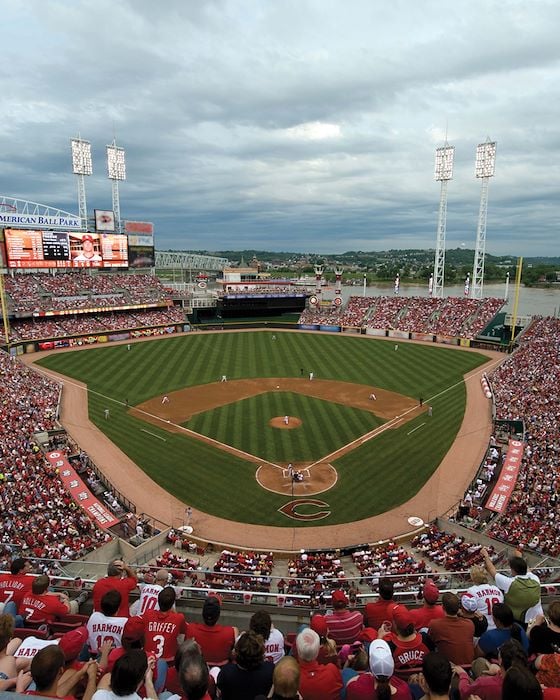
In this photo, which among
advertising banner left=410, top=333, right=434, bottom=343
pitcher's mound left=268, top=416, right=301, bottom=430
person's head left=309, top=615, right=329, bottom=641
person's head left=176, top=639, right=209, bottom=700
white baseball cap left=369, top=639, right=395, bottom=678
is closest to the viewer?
person's head left=176, top=639, right=209, bottom=700

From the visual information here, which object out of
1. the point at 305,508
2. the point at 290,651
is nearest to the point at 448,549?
the point at 305,508

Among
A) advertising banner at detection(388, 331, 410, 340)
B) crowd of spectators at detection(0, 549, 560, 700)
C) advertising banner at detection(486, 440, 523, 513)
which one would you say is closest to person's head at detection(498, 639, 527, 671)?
crowd of spectators at detection(0, 549, 560, 700)

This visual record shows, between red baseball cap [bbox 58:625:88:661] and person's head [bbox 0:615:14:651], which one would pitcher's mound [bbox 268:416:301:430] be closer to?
red baseball cap [bbox 58:625:88:661]

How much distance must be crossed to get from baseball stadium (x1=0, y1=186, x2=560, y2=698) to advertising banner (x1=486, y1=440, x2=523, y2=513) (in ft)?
0.42

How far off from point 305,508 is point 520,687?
1961cm

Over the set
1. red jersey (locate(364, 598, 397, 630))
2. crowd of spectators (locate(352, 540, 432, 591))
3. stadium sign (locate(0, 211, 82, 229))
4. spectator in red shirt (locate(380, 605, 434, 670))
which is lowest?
crowd of spectators (locate(352, 540, 432, 591))

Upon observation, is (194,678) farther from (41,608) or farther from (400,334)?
(400,334)

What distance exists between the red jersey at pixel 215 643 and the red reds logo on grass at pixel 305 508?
1678 centimetres

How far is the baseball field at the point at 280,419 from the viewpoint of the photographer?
23.7m

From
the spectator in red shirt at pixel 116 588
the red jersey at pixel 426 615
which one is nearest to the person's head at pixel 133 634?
the spectator in red shirt at pixel 116 588

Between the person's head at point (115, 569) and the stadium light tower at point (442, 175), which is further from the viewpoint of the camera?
the stadium light tower at point (442, 175)

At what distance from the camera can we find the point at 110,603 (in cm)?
559

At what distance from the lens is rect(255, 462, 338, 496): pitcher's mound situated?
24047 mm

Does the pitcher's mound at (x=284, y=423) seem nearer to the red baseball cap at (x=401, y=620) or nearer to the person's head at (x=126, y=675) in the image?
the red baseball cap at (x=401, y=620)
